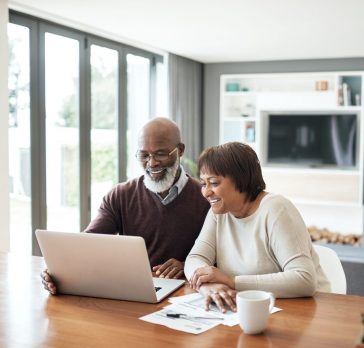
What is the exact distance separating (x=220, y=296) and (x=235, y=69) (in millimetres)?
5967

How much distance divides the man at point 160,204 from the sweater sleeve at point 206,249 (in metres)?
0.44

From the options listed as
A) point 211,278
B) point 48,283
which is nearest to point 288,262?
point 211,278

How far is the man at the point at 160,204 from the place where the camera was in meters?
2.45

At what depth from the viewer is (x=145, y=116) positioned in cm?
661

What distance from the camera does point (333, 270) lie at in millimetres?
2170

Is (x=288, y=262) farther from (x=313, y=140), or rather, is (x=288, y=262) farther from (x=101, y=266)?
(x=313, y=140)

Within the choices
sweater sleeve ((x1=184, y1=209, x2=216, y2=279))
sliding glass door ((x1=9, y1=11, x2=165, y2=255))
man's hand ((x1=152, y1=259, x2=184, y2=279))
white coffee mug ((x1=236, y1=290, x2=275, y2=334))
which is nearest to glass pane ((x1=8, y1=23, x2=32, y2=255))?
sliding glass door ((x1=9, y1=11, x2=165, y2=255))

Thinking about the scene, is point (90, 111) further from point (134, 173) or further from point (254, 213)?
point (254, 213)

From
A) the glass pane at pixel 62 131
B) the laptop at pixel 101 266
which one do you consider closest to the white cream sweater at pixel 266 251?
the laptop at pixel 101 266

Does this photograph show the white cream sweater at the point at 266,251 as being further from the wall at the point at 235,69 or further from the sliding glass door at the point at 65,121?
Result: the wall at the point at 235,69

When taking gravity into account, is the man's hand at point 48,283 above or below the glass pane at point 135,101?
below

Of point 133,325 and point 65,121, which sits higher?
point 65,121

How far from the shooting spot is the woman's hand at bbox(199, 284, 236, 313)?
5.37 feet

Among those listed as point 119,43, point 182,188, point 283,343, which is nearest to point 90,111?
point 119,43
